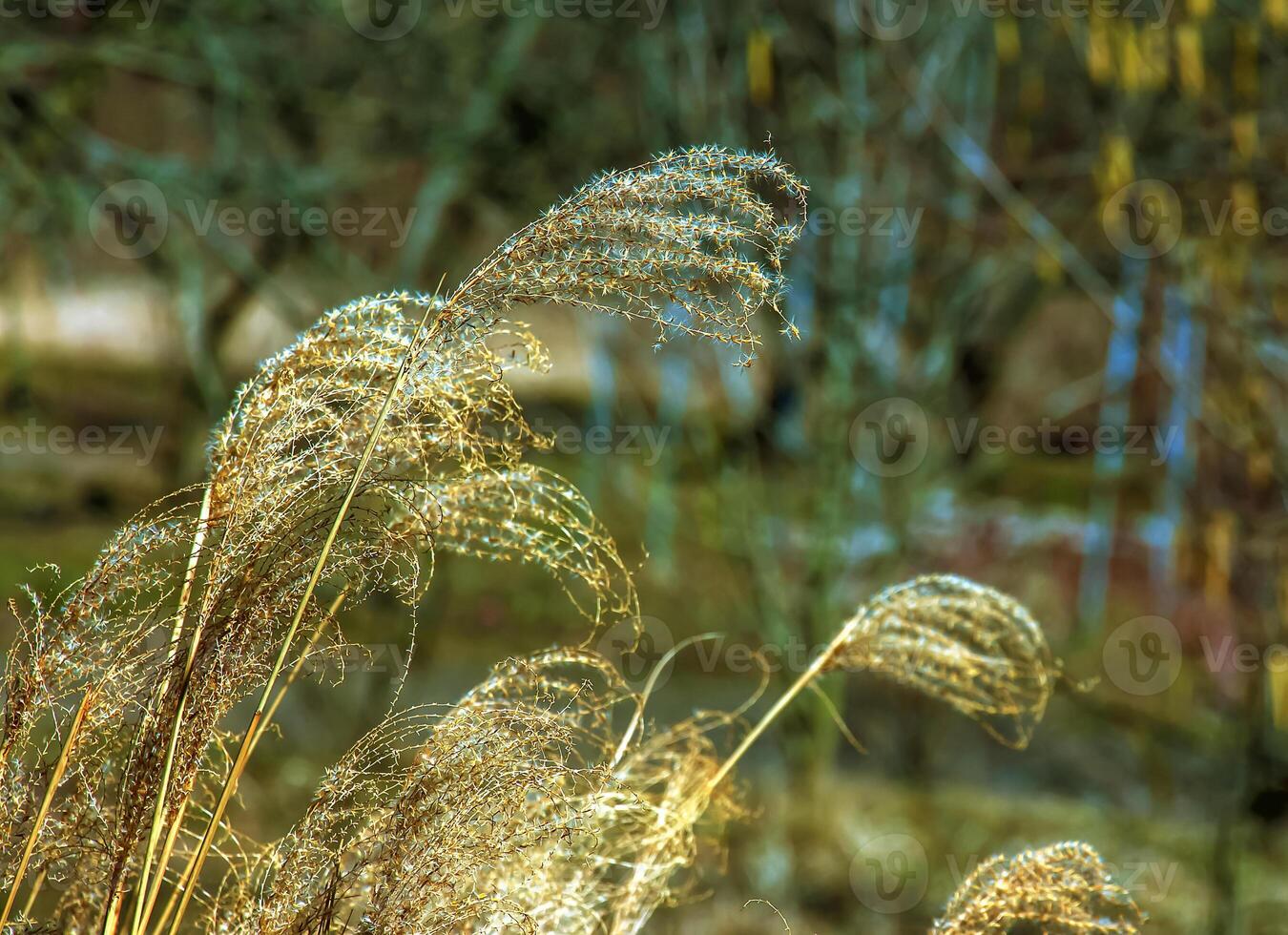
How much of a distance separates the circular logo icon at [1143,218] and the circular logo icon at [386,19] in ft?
6.87

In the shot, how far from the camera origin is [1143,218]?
335 cm

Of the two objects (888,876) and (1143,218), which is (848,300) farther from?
(888,876)

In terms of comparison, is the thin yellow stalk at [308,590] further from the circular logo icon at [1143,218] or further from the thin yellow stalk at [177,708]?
the circular logo icon at [1143,218]

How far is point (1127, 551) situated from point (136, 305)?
171 inches

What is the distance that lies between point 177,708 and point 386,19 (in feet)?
11.8

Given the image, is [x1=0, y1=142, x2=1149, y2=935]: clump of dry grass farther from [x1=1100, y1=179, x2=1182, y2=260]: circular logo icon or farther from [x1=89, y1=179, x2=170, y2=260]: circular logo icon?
[x1=89, y1=179, x2=170, y2=260]: circular logo icon

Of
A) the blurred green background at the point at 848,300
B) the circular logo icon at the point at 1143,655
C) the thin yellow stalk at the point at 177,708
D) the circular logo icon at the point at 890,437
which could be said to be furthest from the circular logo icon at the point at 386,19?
the thin yellow stalk at the point at 177,708

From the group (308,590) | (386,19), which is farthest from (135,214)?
(308,590)

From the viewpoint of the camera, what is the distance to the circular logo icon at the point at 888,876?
3523 mm

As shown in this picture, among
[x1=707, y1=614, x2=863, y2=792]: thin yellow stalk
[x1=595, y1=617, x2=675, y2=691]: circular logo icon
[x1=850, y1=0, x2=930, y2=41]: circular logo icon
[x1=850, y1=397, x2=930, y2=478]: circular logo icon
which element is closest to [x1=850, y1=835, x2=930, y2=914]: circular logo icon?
[x1=595, y1=617, x2=675, y2=691]: circular logo icon

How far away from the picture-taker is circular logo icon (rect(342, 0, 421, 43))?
13.3 ft

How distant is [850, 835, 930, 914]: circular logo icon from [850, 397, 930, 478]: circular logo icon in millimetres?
1002

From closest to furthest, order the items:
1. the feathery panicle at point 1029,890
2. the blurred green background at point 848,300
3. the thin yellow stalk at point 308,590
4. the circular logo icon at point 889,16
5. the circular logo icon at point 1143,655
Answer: the thin yellow stalk at point 308,590 → the feathery panicle at point 1029,890 → the blurred green background at point 848,300 → the circular logo icon at point 889,16 → the circular logo icon at point 1143,655

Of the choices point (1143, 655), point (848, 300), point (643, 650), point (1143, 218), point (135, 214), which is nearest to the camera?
point (1143, 218)
